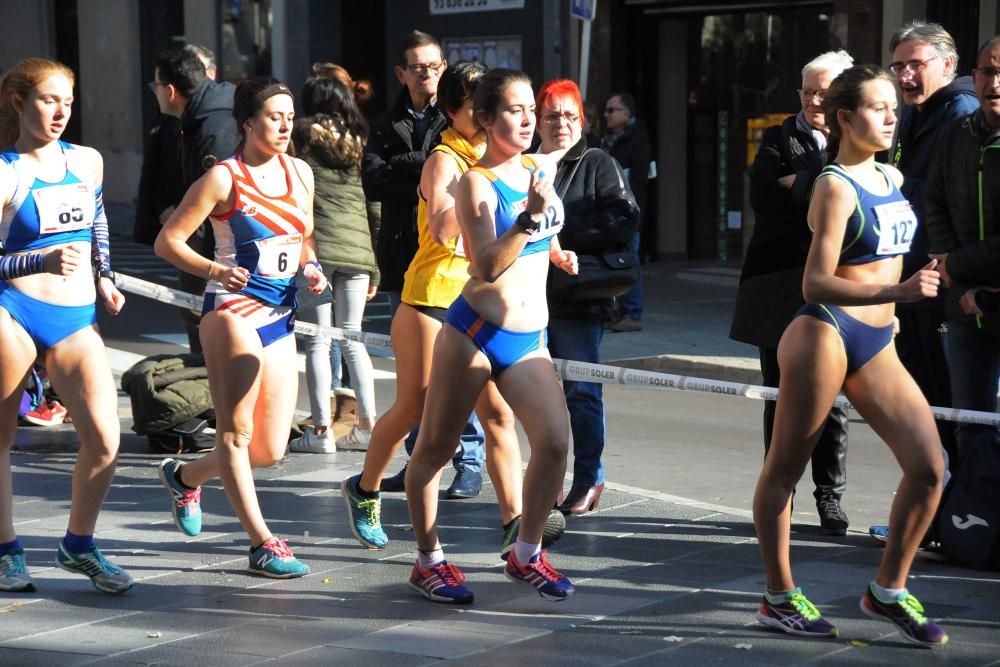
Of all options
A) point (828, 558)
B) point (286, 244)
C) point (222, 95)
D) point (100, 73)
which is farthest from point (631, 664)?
point (100, 73)

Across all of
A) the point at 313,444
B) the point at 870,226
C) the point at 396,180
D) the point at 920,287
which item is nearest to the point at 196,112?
the point at 396,180

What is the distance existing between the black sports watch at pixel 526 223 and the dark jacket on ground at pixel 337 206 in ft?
11.3

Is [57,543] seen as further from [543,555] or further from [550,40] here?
[550,40]

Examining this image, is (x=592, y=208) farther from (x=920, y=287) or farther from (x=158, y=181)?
(x=158, y=181)

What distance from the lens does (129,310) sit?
16.3 metres

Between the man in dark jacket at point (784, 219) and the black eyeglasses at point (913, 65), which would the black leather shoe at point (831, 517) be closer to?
the man in dark jacket at point (784, 219)

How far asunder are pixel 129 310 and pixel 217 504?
29.8 feet

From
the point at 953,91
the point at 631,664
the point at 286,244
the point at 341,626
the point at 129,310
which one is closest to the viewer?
the point at 631,664

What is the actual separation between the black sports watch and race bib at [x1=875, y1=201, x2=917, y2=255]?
3.46 feet

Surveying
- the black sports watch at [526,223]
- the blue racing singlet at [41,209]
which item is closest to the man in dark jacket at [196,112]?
the blue racing singlet at [41,209]

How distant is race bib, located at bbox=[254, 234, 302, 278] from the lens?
243 inches

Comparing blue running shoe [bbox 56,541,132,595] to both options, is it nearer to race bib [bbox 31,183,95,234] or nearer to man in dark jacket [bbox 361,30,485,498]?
race bib [bbox 31,183,95,234]

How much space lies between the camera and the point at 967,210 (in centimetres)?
619

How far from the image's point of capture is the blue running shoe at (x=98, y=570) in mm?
5965
